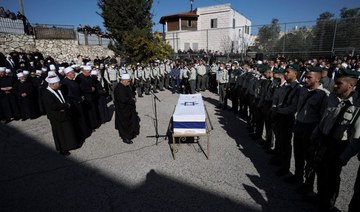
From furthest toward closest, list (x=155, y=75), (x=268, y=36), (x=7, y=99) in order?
(x=268, y=36)
(x=155, y=75)
(x=7, y=99)

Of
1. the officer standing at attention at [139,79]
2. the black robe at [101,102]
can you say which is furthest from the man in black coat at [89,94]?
the officer standing at attention at [139,79]

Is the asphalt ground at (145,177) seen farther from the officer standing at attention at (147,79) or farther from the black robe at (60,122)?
the officer standing at attention at (147,79)

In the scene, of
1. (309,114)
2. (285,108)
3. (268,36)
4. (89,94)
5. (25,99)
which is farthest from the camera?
(268,36)

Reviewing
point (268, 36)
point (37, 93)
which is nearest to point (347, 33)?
point (268, 36)

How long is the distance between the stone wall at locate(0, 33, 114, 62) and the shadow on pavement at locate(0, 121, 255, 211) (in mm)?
15767

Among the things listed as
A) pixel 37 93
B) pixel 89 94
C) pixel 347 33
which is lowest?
pixel 37 93

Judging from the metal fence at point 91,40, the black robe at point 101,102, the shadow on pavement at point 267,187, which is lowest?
the shadow on pavement at point 267,187

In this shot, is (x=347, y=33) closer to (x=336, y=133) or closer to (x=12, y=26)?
(x=336, y=133)

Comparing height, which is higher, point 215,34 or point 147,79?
point 215,34

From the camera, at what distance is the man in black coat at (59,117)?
5155 mm

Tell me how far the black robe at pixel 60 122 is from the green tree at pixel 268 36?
1571cm

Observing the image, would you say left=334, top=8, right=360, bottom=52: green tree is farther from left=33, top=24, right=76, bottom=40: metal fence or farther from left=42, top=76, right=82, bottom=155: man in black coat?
left=33, top=24, right=76, bottom=40: metal fence

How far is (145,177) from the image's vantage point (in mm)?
4422

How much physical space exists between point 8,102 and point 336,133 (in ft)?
34.7
